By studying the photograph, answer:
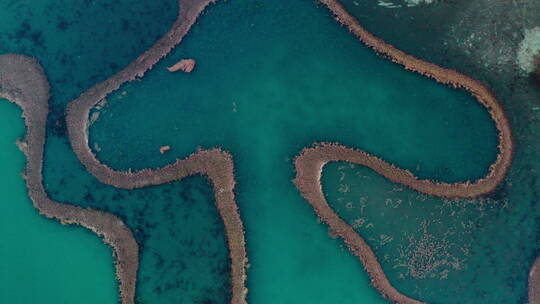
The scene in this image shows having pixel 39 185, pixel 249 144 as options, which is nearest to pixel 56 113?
pixel 39 185

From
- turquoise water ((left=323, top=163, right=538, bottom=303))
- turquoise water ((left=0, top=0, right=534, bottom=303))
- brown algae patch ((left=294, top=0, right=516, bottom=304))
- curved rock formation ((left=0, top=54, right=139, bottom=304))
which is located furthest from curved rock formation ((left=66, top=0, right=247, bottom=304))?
turquoise water ((left=323, top=163, right=538, bottom=303))

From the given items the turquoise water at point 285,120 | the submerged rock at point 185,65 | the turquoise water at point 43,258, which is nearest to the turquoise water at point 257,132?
the turquoise water at point 285,120

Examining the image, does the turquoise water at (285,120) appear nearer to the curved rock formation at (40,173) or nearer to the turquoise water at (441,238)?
the turquoise water at (441,238)

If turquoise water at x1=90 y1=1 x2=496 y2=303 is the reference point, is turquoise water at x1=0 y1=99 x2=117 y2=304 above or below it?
below

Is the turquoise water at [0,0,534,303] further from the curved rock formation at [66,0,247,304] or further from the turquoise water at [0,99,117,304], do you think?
the turquoise water at [0,99,117,304]

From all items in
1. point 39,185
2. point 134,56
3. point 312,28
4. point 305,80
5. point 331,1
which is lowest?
point 39,185

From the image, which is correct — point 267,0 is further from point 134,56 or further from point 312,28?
point 134,56
